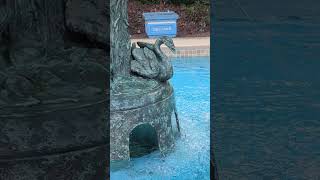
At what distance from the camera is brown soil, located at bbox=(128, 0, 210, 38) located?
1268 cm

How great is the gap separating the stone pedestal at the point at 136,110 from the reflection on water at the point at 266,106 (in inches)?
19.0

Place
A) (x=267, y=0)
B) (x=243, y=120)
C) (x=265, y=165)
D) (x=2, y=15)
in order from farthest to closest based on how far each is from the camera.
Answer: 1. (x=267, y=0)
2. (x=243, y=120)
3. (x=265, y=165)
4. (x=2, y=15)

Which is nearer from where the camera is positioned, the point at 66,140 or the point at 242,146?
the point at 66,140

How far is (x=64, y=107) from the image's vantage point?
2.15 metres

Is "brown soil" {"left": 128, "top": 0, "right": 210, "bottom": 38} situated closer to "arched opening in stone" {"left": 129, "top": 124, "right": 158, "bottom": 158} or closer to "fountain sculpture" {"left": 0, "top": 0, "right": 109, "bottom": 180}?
"arched opening in stone" {"left": 129, "top": 124, "right": 158, "bottom": 158}

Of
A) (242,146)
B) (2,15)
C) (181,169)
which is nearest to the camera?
(2,15)

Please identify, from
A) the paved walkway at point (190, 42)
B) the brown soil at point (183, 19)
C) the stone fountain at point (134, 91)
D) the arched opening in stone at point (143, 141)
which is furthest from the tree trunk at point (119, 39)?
the brown soil at point (183, 19)

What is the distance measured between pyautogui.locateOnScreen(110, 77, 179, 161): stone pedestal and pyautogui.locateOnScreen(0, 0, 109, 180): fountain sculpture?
2760mm

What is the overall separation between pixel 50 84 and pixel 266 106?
4.26 m

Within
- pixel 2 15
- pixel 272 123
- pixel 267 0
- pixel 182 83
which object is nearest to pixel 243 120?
pixel 272 123

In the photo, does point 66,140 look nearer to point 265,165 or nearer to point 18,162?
point 18,162

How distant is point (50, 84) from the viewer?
2.14 metres

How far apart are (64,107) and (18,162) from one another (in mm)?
244

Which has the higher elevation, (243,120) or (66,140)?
(66,140)
